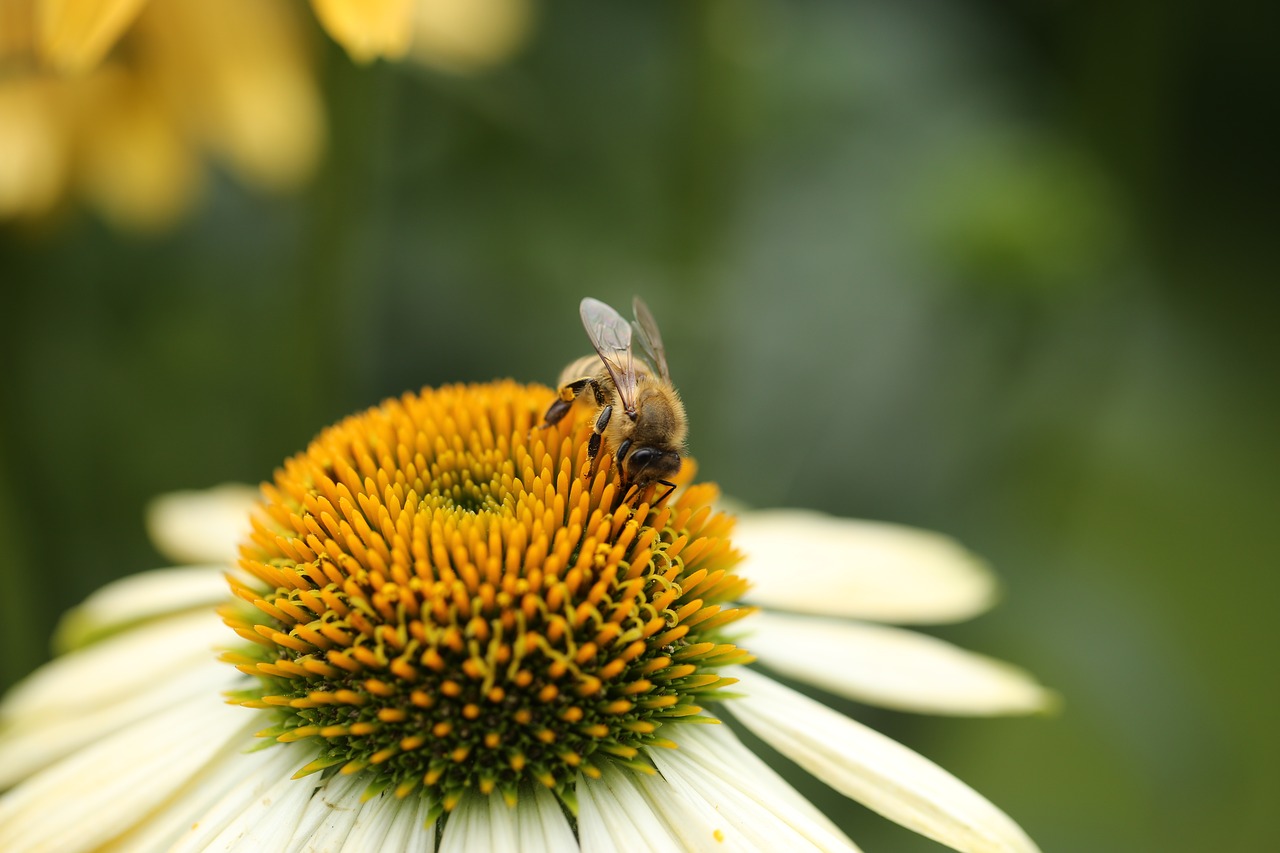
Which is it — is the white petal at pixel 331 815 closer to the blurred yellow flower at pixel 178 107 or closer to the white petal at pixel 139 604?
the white petal at pixel 139 604

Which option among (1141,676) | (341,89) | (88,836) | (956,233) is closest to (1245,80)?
(956,233)

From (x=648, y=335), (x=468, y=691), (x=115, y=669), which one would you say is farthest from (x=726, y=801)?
(x=115, y=669)

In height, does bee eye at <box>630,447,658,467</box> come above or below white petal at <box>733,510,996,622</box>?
below

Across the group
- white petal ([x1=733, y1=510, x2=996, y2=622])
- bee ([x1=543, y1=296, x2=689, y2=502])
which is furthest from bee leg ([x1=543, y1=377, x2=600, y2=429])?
white petal ([x1=733, y1=510, x2=996, y2=622])

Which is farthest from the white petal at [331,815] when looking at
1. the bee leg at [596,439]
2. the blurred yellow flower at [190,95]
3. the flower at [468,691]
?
the blurred yellow flower at [190,95]

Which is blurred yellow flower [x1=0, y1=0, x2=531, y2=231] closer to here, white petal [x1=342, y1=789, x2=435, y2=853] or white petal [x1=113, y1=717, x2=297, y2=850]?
white petal [x1=113, y1=717, x2=297, y2=850]

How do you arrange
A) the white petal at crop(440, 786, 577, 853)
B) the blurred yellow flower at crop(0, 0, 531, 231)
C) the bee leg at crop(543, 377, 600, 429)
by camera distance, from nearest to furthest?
the white petal at crop(440, 786, 577, 853) → the bee leg at crop(543, 377, 600, 429) → the blurred yellow flower at crop(0, 0, 531, 231)

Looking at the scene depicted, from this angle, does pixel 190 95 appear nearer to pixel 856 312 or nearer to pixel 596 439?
pixel 596 439
